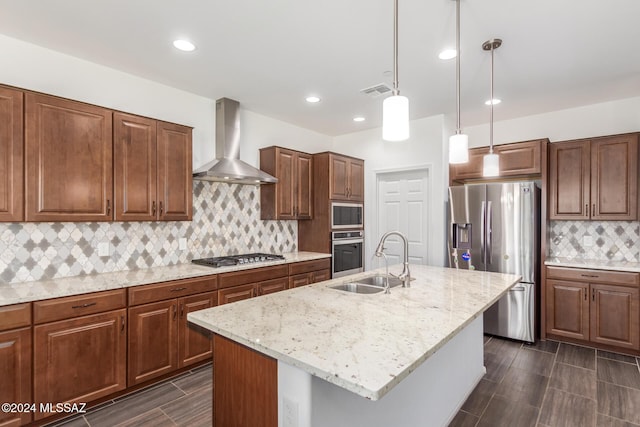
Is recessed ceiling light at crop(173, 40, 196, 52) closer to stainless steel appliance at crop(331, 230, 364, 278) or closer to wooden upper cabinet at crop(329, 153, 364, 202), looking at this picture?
wooden upper cabinet at crop(329, 153, 364, 202)

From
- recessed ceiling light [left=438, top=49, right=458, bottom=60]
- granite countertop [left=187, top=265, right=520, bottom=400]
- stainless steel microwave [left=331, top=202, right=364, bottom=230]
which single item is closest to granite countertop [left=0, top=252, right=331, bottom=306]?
granite countertop [left=187, top=265, right=520, bottom=400]

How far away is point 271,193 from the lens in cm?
410

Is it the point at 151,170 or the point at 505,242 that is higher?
the point at 151,170

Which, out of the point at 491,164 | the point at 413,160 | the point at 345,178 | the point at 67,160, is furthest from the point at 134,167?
the point at 413,160

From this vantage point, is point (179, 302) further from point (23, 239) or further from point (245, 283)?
point (23, 239)

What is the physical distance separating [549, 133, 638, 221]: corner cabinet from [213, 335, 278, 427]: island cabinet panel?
397 cm

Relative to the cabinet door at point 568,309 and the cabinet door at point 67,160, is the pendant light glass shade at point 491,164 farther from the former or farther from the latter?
the cabinet door at point 67,160

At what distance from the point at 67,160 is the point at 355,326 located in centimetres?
243

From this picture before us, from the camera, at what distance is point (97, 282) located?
2.48 m

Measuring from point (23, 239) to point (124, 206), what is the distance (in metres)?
0.71

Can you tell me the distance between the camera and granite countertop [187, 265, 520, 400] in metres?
1.08

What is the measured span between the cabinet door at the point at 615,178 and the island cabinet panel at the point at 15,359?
205 inches

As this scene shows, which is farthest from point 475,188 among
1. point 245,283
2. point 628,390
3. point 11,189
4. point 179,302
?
point 11,189

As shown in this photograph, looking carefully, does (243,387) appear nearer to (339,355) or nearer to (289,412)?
(289,412)
